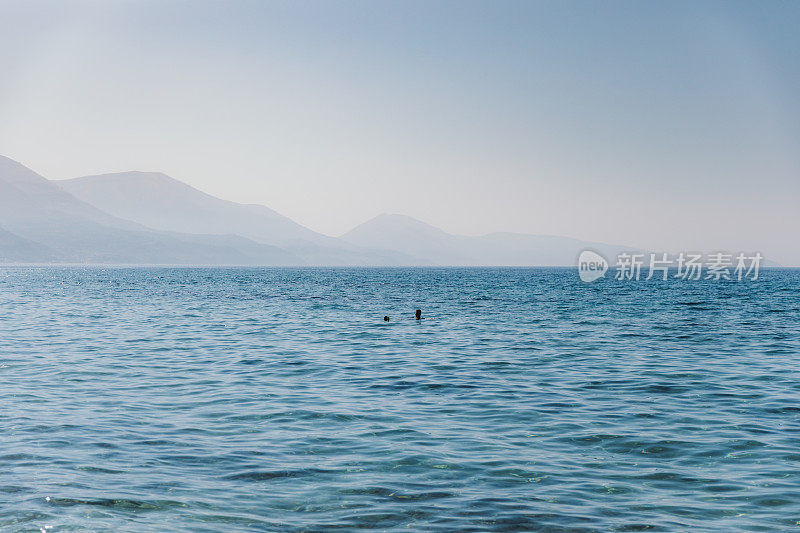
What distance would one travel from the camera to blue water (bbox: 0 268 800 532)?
11672 millimetres

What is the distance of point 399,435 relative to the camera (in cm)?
1686

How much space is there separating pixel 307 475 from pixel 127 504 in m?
3.44

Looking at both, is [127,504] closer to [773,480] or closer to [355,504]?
[355,504]

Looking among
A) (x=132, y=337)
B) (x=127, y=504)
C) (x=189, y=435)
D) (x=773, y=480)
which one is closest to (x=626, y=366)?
(x=773, y=480)

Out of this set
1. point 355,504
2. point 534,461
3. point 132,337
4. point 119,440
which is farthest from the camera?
point 132,337

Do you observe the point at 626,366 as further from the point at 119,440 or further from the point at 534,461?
the point at 119,440

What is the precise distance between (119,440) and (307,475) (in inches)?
214

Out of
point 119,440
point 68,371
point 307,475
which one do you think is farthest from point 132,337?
point 307,475

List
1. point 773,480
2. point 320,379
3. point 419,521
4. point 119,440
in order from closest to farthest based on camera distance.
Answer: point 419,521 → point 773,480 → point 119,440 → point 320,379

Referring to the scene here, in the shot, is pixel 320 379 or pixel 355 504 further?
pixel 320 379

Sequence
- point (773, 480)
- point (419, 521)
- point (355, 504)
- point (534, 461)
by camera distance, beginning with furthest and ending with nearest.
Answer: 1. point (534, 461)
2. point (773, 480)
3. point (355, 504)
4. point (419, 521)

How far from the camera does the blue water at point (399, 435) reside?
11672mm

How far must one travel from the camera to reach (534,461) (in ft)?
48.1

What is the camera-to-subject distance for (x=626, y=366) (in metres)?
28.7
